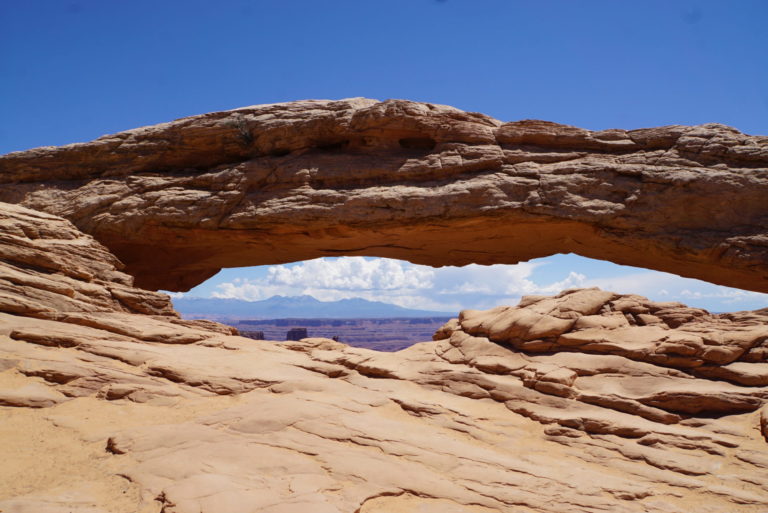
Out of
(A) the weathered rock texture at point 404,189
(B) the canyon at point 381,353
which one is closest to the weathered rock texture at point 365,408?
(B) the canyon at point 381,353

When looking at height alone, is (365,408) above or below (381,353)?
below

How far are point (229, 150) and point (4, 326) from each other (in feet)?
30.0

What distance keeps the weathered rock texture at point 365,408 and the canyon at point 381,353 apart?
2.3 inches

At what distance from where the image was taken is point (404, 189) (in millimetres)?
15570

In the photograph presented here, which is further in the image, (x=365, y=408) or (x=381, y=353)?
(x=381, y=353)

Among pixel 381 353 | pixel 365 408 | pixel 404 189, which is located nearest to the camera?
pixel 365 408

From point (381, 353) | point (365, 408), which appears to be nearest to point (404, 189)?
point (381, 353)

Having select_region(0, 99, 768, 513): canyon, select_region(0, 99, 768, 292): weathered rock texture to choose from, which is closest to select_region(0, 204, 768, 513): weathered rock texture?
select_region(0, 99, 768, 513): canyon

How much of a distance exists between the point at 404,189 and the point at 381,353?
5.43 meters

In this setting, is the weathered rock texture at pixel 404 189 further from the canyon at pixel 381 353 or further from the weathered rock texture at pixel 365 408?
the weathered rock texture at pixel 365 408

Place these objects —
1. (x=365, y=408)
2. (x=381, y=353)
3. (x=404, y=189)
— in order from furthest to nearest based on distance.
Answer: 1. (x=404, y=189)
2. (x=381, y=353)
3. (x=365, y=408)

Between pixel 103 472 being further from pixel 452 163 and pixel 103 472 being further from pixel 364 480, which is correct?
pixel 452 163

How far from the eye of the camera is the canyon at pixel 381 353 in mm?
7641

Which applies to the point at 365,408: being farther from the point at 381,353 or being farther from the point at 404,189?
the point at 404,189
